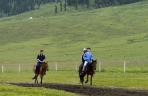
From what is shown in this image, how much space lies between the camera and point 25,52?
128875 millimetres

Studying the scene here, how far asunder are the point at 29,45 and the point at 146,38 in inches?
1674

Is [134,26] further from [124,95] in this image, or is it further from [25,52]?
[124,95]

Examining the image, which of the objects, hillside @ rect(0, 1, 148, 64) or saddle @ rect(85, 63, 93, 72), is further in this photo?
Answer: hillside @ rect(0, 1, 148, 64)

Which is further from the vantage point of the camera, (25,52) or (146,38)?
(146,38)

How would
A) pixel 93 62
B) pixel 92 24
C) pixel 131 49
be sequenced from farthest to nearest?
pixel 92 24 → pixel 131 49 → pixel 93 62

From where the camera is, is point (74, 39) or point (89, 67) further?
point (74, 39)

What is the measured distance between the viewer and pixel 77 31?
17462 cm

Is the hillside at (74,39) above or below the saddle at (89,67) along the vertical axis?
below

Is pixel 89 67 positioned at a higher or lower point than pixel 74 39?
higher

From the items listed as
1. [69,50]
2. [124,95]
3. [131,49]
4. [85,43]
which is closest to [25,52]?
[69,50]

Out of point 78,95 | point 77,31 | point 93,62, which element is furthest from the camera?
point 77,31

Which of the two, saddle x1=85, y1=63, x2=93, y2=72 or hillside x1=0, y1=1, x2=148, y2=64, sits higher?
saddle x1=85, y1=63, x2=93, y2=72

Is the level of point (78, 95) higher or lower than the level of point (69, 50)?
higher

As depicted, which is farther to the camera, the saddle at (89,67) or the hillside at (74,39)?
the hillside at (74,39)
